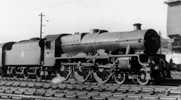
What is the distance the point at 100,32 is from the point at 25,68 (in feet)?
23.7

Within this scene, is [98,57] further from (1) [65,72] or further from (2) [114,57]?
(1) [65,72]

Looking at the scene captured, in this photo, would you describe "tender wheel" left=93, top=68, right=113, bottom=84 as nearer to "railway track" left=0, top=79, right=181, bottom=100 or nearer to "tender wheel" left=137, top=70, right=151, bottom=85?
"tender wheel" left=137, top=70, right=151, bottom=85

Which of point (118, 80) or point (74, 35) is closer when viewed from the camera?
point (118, 80)

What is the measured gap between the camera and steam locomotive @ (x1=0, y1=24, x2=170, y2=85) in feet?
51.5

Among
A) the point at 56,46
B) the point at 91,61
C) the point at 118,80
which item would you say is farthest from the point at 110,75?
the point at 56,46

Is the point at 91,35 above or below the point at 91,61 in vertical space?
above

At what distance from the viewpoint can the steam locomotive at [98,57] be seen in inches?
618

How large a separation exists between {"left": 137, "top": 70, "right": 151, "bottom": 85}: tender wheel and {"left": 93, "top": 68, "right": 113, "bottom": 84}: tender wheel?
169 centimetres

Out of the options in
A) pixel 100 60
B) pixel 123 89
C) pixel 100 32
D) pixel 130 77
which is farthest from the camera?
pixel 100 32

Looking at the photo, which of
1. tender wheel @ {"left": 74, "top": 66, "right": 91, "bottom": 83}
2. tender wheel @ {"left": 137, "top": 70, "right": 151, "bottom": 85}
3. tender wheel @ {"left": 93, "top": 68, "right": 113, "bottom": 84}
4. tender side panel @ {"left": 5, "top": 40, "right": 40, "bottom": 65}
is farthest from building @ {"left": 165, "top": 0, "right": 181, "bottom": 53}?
tender wheel @ {"left": 137, "top": 70, "right": 151, "bottom": 85}

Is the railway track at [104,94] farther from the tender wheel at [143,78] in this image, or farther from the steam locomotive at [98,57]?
the steam locomotive at [98,57]

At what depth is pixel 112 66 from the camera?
1611cm

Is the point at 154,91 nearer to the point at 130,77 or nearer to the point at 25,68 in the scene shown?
the point at 130,77

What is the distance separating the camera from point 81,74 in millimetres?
18062
